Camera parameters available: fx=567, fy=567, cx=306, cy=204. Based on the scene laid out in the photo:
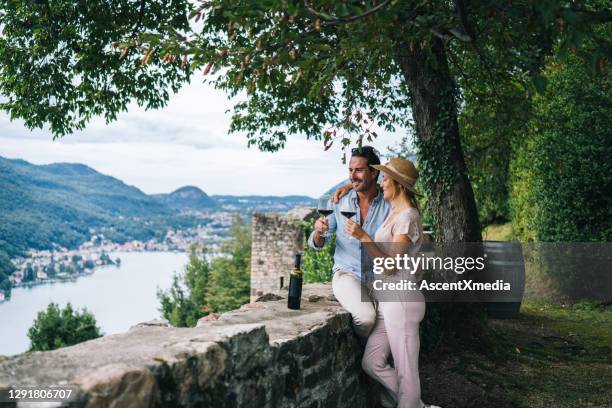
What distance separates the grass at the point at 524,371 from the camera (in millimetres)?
4863

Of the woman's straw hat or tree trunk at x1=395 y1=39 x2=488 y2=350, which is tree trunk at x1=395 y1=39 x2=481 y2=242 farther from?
the woman's straw hat

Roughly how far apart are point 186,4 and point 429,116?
14.0 feet

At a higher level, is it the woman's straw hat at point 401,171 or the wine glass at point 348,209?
the woman's straw hat at point 401,171

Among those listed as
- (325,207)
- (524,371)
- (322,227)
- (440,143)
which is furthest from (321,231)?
(524,371)

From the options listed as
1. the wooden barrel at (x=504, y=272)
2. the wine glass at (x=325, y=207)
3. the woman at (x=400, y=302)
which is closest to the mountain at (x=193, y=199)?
the wooden barrel at (x=504, y=272)

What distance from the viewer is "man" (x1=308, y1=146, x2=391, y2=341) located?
4.05 metres

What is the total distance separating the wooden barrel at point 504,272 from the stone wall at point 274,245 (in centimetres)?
986

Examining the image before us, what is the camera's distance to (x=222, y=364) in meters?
2.54

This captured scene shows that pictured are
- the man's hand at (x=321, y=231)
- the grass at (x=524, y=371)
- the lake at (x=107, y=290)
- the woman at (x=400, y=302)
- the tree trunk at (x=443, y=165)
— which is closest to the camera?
the woman at (x=400, y=302)

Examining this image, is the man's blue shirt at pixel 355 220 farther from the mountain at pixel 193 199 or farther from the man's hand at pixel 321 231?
the mountain at pixel 193 199

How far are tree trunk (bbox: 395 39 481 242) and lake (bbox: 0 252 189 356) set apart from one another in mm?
31870

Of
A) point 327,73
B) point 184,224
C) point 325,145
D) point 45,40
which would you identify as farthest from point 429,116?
point 184,224

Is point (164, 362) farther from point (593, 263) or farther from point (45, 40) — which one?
point (593, 263)

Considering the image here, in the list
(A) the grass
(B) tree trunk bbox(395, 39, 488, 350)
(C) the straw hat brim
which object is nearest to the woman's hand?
(C) the straw hat brim
